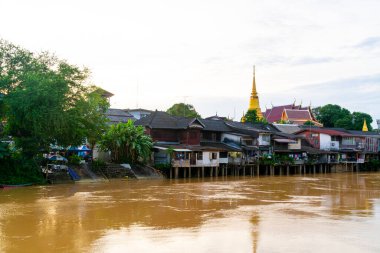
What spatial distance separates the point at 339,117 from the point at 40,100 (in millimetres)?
64530

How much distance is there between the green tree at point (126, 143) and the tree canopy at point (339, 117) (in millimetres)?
50545

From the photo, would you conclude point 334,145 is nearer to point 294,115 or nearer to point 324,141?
point 324,141

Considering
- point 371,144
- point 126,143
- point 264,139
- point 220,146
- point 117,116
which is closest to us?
point 126,143

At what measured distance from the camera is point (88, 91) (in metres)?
31.8

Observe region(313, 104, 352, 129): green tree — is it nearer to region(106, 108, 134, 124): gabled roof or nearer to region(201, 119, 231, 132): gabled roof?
region(201, 119, 231, 132): gabled roof

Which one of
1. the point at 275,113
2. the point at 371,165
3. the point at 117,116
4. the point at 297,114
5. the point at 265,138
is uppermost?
the point at 275,113

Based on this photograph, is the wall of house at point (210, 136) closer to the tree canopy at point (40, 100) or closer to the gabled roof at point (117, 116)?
the gabled roof at point (117, 116)

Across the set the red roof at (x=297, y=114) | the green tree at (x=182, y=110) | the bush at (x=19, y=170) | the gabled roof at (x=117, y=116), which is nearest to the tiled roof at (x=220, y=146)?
the gabled roof at (x=117, y=116)

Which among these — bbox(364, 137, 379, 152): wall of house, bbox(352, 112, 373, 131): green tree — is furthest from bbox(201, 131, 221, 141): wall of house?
bbox(352, 112, 373, 131): green tree

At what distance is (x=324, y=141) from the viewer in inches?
2199

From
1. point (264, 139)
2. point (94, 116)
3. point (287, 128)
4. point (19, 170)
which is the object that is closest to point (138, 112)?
point (264, 139)

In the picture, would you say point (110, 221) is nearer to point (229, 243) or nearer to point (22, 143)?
point (229, 243)

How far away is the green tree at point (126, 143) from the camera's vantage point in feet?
117

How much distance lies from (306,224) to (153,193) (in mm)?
12090
